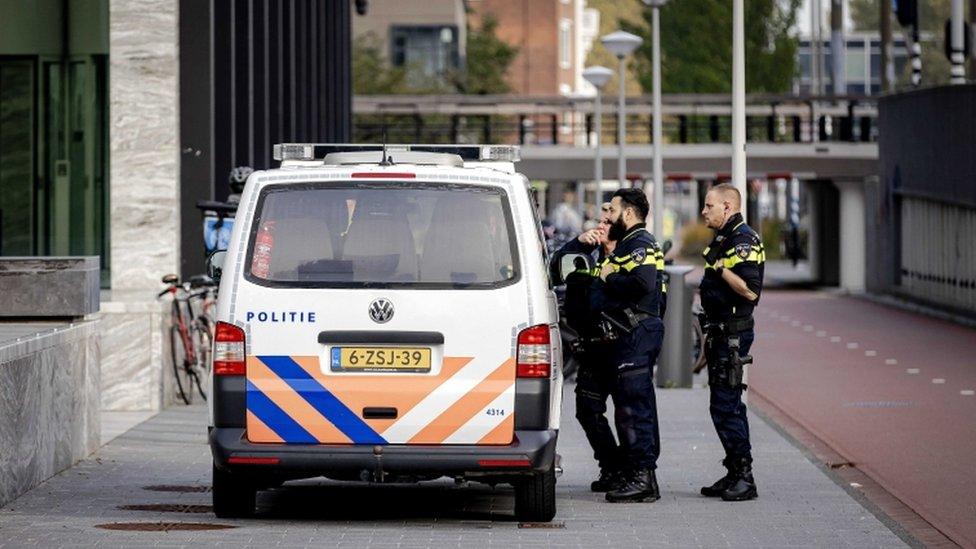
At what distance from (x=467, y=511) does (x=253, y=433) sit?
160 cm

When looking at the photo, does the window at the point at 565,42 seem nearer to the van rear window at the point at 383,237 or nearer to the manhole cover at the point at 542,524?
the manhole cover at the point at 542,524

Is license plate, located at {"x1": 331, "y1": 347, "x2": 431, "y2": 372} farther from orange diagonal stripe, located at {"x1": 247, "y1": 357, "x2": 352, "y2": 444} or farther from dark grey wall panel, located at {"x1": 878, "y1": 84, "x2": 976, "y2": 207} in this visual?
dark grey wall panel, located at {"x1": 878, "y1": 84, "x2": 976, "y2": 207}

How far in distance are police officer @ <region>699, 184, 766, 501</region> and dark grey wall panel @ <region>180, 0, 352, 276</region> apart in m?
7.28

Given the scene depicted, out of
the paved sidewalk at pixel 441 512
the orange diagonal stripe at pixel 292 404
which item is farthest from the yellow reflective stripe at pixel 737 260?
the orange diagonal stripe at pixel 292 404

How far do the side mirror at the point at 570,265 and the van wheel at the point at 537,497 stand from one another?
129 centimetres

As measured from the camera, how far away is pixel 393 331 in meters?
10.6

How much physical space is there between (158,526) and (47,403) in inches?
85.8

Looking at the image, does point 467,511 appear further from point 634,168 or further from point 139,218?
point 634,168

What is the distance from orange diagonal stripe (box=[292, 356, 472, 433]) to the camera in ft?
34.6

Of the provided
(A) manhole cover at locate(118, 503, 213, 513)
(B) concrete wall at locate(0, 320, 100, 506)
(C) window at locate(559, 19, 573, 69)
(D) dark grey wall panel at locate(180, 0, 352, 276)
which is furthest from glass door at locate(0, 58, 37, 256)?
(C) window at locate(559, 19, 573, 69)

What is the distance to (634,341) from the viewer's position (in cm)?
1209

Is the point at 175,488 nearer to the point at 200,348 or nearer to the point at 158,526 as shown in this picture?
the point at 158,526

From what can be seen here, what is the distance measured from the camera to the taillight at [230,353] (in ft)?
34.7

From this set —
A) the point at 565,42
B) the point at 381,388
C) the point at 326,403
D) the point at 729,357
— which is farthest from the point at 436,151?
the point at 565,42
